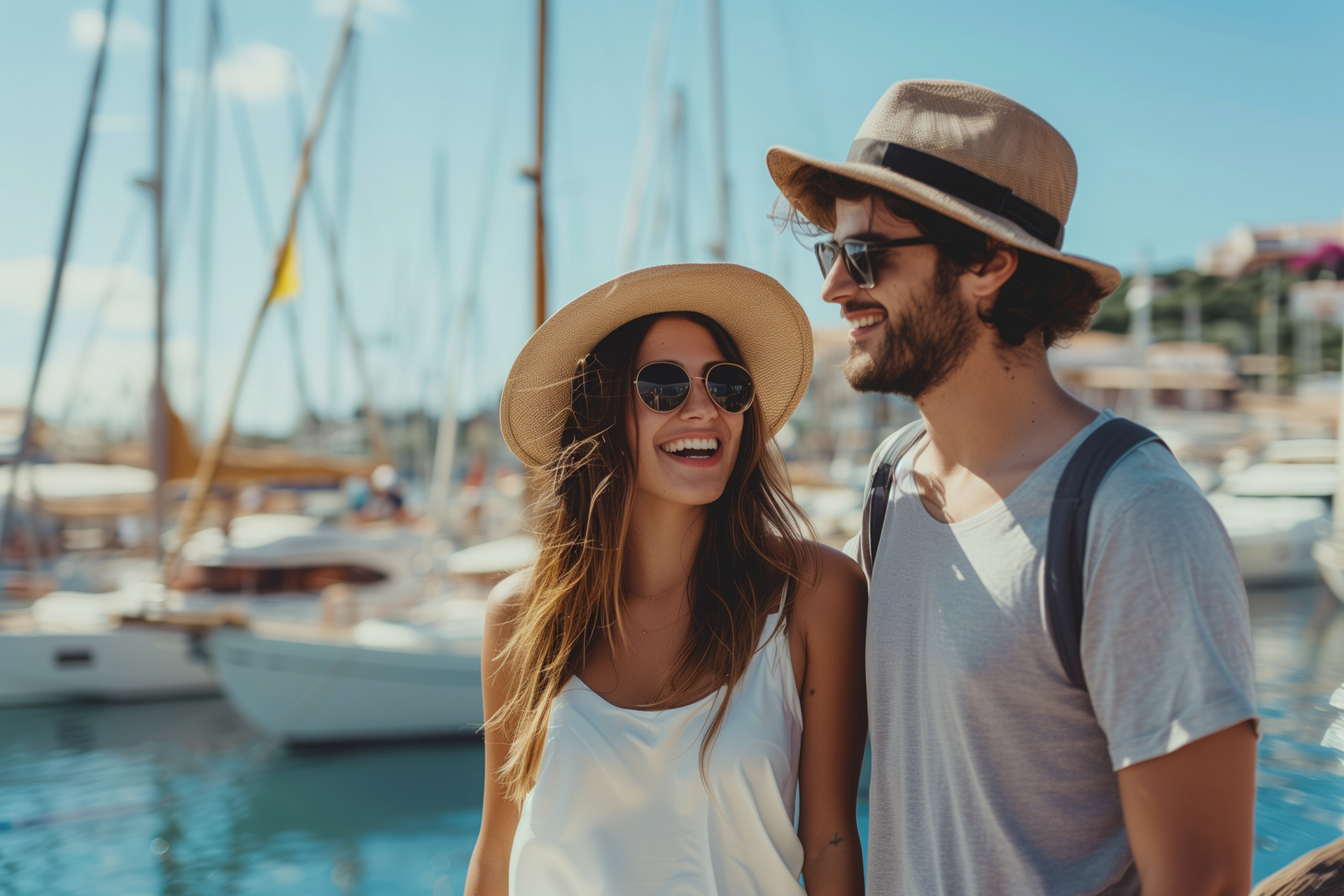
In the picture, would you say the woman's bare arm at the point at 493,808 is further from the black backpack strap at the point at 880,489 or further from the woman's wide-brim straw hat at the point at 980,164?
the woman's wide-brim straw hat at the point at 980,164

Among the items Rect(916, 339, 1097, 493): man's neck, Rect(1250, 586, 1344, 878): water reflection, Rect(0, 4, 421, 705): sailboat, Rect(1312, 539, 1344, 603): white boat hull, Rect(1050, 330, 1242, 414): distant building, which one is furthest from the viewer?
Rect(1050, 330, 1242, 414): distant building

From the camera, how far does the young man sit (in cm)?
120

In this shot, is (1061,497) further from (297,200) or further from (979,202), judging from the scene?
(297,200)

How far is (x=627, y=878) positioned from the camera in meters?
1.83

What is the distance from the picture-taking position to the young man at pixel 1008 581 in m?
1.20

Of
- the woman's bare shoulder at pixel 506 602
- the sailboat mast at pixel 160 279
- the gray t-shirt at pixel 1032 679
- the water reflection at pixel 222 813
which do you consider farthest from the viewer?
the sailboat mast at pixel 160 279

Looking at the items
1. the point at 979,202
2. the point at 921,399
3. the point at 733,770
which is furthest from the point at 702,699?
the point at 979,202

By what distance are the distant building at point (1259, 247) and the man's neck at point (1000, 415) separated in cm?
2761

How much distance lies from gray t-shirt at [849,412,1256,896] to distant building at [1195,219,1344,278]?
27834 millimetres

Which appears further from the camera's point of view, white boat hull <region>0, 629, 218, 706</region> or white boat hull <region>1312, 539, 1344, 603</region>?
white boat hull <region>1312, 539, 1344, 603</region>

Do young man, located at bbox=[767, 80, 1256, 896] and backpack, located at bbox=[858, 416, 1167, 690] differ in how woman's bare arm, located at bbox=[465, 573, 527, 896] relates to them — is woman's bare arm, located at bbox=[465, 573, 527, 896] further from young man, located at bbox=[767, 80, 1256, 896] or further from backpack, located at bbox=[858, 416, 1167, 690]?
backpack, located at bbox=[858, 416, 1167, 690]

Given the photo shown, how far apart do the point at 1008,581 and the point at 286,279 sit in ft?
34.3

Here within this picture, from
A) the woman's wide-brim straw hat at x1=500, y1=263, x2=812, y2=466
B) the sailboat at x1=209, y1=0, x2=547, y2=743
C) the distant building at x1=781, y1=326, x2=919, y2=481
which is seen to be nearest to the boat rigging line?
the sailboat at x1=209, y1=0, x2=547, y2=743

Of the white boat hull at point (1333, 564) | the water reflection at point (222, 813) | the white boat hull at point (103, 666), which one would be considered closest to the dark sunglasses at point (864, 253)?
the water reflection at point (222, 813)
